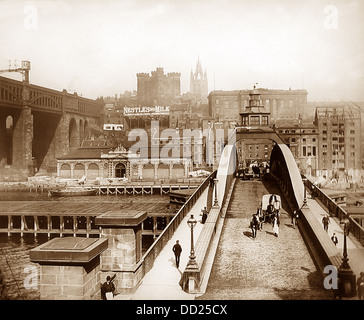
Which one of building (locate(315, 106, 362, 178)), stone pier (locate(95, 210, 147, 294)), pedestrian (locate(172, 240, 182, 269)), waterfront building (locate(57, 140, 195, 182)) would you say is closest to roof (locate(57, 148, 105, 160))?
waterfront building (locate(57, 140, 195, 182))

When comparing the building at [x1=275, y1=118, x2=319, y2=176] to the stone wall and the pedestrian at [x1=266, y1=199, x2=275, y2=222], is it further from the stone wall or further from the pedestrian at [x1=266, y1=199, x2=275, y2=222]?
the stone wall

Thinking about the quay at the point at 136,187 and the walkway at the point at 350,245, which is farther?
the quay at the point at 136,187

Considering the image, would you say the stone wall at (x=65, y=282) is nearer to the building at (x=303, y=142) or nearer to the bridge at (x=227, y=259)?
the bridge at (x=227, y=259)

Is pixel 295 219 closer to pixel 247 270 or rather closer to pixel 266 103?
pixel 247 270

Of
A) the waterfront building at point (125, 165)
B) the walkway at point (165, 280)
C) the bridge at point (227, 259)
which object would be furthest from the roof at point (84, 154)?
the walkway at point (165, 280)
